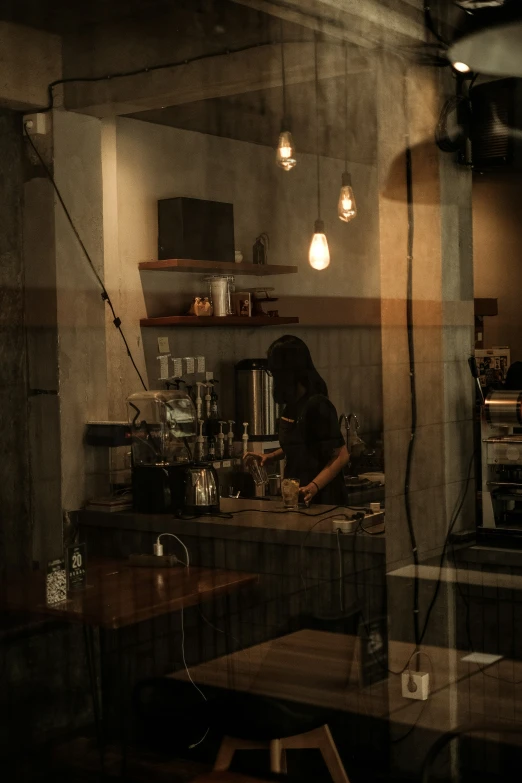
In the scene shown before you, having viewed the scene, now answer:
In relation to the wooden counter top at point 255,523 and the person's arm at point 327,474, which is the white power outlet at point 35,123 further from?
the person's arm at point 327,474

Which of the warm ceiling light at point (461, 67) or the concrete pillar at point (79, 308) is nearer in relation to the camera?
the concrete pillar at point (79, 308)

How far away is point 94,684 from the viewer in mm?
1615

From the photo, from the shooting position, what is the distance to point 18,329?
5.13ft

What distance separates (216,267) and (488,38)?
3.86 feet

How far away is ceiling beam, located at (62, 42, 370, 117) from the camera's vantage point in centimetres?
160

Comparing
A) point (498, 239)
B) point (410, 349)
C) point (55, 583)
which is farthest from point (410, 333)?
point (55, 583)

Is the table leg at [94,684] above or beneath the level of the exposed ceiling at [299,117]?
beneath

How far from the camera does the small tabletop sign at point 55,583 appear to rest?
1.59 metres

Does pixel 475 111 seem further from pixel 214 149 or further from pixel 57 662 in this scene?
pixel 57 662

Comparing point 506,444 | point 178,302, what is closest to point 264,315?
point 178,302

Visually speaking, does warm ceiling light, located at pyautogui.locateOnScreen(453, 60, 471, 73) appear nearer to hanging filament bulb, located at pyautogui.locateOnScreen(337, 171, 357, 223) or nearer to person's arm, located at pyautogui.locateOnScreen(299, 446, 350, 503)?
hanging filament bulb, located at pyautogui.locateOnScreen(337, 171, 357, 223)

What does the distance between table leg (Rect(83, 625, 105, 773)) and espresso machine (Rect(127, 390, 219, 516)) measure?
0.23 meters

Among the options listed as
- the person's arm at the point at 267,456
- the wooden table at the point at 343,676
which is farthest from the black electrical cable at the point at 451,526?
the person's arm at the point at 267,456

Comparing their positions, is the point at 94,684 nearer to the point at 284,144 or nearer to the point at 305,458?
the point at 305,458
